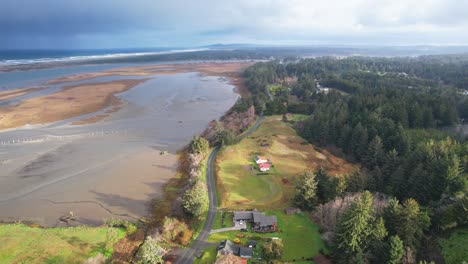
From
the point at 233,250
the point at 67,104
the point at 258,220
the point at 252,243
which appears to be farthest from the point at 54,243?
the point at 67,104

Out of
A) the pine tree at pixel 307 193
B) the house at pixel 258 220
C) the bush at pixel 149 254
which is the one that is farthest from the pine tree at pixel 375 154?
the bush at pixel 149 254

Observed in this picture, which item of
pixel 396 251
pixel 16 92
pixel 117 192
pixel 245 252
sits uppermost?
pixel 16 92

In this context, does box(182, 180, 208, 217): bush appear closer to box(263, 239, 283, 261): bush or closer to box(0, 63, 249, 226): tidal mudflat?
box(0, 63, 249, 226): tidal mudflat

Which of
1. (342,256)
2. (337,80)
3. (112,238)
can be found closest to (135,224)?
(112,238)

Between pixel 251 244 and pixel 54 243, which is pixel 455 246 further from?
pixel 54 243

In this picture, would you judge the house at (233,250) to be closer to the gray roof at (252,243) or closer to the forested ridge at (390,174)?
the gray roof at (252,243)

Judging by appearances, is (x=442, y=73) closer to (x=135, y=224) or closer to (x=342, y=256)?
(x=342, y=256)
